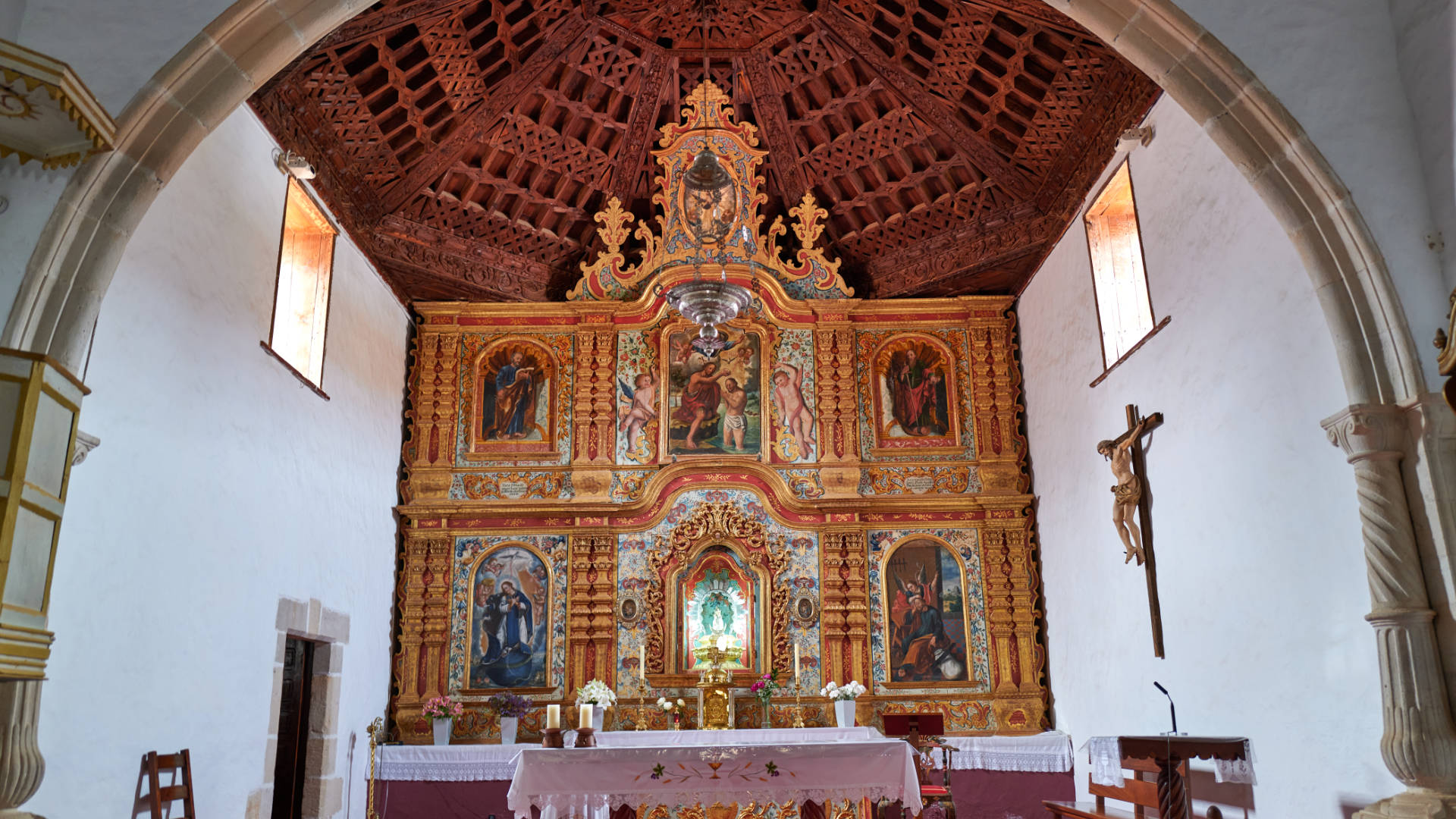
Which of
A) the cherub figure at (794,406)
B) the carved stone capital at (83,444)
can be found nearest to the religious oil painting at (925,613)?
the cherub figure at (794,406)

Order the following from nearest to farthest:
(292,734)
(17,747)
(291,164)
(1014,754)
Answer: (17,747)
(291,164)
(292,734)
(1014,754)

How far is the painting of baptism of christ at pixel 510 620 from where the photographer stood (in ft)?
37.1

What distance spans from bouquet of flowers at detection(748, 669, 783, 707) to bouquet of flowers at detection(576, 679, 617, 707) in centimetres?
144

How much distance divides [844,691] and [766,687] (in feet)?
2.56

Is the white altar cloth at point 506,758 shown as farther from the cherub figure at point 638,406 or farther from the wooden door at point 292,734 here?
the cherub figure at point 638,406

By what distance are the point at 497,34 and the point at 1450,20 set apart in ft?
25.5

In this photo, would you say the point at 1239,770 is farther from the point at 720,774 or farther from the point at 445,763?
the point at 445,763

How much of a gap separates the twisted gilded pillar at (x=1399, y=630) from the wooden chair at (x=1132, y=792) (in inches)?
63.2

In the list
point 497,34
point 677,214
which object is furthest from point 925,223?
point 497,34

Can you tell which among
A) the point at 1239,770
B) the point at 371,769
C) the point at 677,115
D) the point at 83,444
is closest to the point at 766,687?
the point at 371,769

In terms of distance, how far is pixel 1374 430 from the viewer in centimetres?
511

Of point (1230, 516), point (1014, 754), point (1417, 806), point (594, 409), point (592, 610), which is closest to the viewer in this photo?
point (1417, 806)

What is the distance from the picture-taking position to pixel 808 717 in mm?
11125

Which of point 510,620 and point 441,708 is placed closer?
point 441,708
